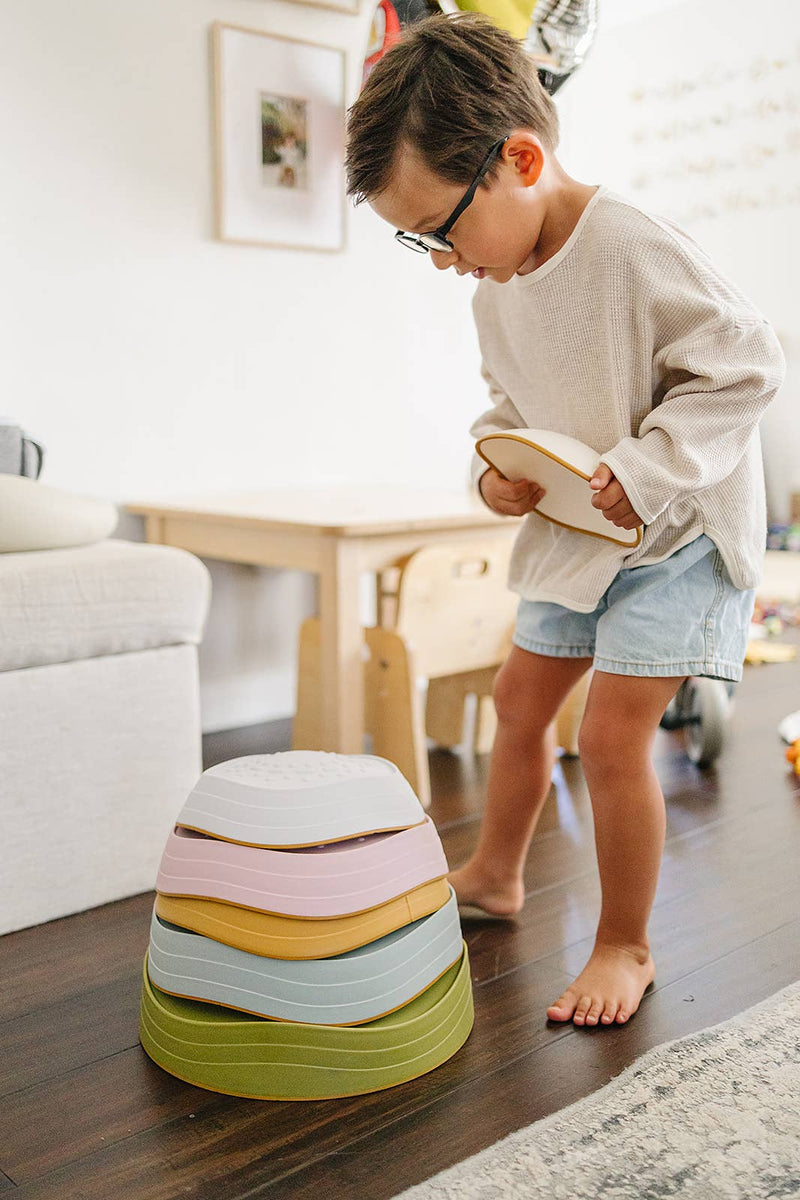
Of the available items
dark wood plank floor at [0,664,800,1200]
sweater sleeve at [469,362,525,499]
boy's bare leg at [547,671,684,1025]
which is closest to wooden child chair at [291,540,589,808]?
dark wood plank floor at [0,664,800,1200]

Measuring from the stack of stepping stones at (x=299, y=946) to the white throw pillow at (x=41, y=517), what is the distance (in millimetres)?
488

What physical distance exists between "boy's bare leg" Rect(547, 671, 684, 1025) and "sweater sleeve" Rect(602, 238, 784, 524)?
0.62 ft

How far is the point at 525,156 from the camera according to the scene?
0.99 metres

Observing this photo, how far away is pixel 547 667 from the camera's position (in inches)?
46.7

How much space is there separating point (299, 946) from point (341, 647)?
730 mm

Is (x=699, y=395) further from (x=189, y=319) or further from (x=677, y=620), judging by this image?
(x=189, y=319)

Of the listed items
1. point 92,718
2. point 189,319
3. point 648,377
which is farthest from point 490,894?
point 189,319

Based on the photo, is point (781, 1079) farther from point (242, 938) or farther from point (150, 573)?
point (150, 573)

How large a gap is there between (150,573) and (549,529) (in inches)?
18.9

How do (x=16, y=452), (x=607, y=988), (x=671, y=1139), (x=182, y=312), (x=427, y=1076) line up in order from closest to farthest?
(x=671, y=1139) < (x=427, y=1076) < (x=607, y=988) < (x=16, y=452) < (x=182, y=312)

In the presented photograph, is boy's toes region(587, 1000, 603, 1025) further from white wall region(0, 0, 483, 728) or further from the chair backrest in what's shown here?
white wall region(0, 0, 483, 728)

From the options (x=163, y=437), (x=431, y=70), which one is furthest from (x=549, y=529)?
(x=163, y=437)

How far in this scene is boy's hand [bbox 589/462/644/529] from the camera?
972 mm

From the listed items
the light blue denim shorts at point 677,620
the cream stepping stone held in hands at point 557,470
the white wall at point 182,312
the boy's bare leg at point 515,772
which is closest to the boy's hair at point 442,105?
the cream stepping stone held in hands at point 557,470
